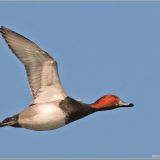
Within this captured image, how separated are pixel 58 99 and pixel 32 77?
692 mm

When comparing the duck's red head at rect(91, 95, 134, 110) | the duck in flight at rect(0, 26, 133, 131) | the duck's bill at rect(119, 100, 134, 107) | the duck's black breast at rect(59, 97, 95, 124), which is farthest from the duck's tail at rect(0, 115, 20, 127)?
the duck's bill at rect(119, 100, 134, 107)

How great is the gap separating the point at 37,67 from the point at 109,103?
1674 mm

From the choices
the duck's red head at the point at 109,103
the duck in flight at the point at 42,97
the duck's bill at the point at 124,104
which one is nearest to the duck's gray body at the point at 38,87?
the duck in flight at the point at 42,97

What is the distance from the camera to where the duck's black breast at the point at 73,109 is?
24.3m

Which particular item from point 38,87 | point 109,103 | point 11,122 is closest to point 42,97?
point 38,87

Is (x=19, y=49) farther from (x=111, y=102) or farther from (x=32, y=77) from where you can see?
(x=111, y=102)

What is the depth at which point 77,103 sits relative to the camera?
24453 mm

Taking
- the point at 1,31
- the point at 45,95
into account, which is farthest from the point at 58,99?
the point at 1,31

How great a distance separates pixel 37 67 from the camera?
24516 mm

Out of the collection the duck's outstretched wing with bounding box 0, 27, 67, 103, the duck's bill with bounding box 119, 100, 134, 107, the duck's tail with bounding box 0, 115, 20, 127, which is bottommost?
the duck's tail with bounding box 0, 115, 20, 127

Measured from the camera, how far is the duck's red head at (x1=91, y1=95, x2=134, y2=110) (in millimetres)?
24812

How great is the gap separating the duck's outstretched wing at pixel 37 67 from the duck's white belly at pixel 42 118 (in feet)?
1.14

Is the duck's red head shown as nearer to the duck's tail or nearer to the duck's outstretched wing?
the duck's outstretched wing

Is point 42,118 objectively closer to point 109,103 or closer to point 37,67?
point 37,67
